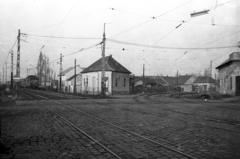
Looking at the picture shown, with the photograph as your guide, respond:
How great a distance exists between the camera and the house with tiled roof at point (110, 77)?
44.2 meters

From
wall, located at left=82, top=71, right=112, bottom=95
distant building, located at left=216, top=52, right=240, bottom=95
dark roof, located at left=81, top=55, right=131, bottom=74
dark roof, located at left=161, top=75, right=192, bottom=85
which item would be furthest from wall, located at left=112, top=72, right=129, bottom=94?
dark roof, located at left=161, top=75, right=192, bottom=85

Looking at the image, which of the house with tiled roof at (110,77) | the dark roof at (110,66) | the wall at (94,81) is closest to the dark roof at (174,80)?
the dark roof at (110,66)

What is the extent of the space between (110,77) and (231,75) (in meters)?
21.3

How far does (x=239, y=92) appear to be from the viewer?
31.9 meters

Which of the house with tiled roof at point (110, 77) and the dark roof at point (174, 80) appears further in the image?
the dark roof at point (174, 80)

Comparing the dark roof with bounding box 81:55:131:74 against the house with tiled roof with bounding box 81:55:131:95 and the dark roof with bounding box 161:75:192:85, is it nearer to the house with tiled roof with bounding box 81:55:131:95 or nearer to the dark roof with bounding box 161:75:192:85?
the house with tiled roof with bounding box 81:55:131:95

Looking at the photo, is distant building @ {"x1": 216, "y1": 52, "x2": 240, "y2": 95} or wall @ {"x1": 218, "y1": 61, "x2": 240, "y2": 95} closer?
distant building @ {"x1": 216, "y1": 52, "x2": 240, "y2": 95}

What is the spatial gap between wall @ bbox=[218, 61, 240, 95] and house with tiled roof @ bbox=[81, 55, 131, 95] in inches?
725

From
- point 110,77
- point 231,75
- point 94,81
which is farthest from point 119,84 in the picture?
point 231,75

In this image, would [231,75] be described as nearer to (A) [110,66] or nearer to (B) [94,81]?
(A) [110,66]

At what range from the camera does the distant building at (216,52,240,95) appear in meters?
32.2

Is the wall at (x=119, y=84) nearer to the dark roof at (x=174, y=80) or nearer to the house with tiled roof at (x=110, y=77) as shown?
the house with tiled roof at (x=110, y=77)

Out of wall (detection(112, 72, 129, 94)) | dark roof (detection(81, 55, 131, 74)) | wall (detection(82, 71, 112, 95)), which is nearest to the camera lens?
wall (detection(82, 71, 112, 95))

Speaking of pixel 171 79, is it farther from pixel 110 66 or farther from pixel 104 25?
pixel 104 25
